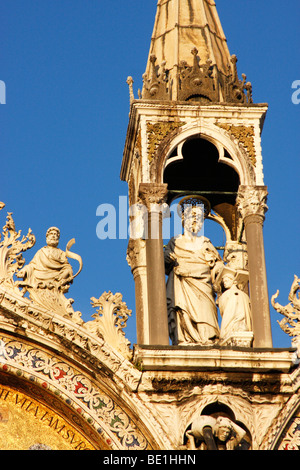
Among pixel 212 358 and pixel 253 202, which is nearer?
pixel 212 358

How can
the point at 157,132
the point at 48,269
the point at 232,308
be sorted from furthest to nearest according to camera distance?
the point at 157,132
the point at 232,308
the point at 48,269

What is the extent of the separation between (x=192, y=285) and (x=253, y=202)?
59.2 inches

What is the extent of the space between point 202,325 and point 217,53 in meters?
4.75

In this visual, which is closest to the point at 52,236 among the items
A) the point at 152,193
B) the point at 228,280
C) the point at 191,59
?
the point at 152,193

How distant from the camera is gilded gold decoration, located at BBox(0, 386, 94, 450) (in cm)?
2159

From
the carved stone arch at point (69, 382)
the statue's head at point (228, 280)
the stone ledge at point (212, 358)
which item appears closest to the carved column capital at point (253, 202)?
the statue's head at point (228, 280)

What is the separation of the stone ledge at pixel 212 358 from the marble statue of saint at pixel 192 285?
2.70 ft

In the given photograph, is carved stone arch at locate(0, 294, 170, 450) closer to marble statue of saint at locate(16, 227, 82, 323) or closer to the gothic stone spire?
marble statue of saint at locate(16, 227, 82, 323)

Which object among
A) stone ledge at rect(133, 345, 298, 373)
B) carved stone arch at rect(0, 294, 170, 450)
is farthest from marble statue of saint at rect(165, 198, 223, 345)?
carved stone arch at rect(0, 294, 170, 450)

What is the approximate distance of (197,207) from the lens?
24.3 metres

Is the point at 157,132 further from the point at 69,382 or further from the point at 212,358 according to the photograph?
the point at 69,382

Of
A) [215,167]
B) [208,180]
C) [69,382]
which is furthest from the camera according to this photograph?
[208,180]

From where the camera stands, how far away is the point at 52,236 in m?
22.8
